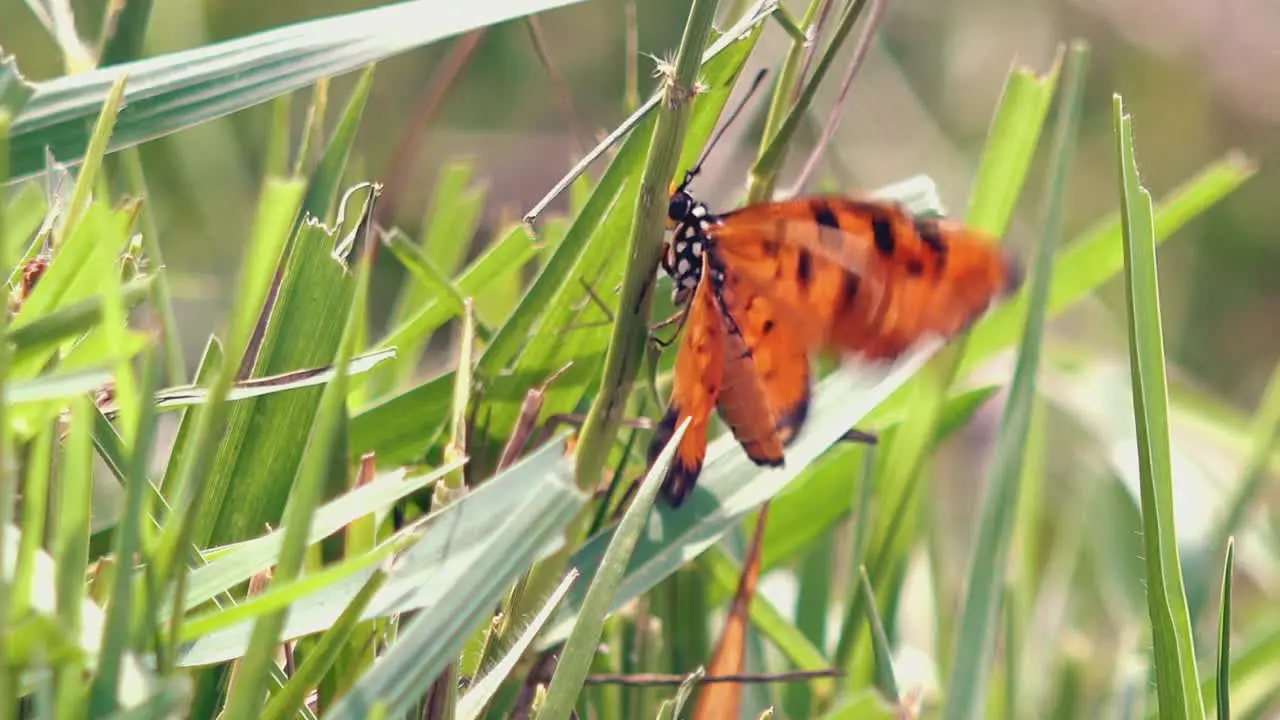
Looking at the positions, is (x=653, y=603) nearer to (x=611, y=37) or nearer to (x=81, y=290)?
(x=81, y=290)

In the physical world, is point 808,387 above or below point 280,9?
below

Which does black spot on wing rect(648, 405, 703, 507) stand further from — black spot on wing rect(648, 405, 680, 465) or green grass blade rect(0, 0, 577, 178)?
green grass blade rect(0, 0, 577, 178)

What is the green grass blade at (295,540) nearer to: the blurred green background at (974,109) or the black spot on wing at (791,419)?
the black spot on wing at (791,419)

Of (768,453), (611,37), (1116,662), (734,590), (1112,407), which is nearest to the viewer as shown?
(768,453)

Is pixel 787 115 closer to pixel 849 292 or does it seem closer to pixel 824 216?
pixel 824 216

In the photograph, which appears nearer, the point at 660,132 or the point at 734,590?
the point at 660,132

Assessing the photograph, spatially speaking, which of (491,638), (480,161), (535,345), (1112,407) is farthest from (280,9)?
(491,638)

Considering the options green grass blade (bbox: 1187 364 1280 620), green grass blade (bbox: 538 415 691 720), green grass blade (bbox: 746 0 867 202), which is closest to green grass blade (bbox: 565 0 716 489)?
green grass blade (bbox: 538 415 691 720)
